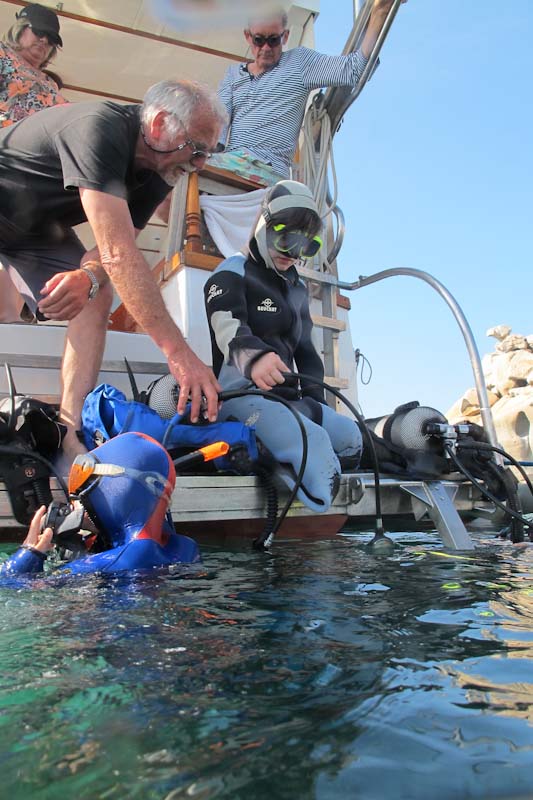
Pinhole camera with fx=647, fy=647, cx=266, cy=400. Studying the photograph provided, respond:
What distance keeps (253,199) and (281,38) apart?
3.94 ft

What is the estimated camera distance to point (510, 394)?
39.4 metres

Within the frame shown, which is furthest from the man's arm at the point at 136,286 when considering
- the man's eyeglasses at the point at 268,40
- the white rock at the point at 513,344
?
the white rock at the point at 513,344

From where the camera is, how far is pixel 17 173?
2447mm

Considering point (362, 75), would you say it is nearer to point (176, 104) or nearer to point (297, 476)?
point (176, 104)

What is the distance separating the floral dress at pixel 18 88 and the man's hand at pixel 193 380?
243 cm

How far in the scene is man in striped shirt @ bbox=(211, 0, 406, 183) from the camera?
14.4 ft

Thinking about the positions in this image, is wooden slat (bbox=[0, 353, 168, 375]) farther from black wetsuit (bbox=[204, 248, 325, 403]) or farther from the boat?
black wetsuit (bbox=[204, 248, 325, 403])

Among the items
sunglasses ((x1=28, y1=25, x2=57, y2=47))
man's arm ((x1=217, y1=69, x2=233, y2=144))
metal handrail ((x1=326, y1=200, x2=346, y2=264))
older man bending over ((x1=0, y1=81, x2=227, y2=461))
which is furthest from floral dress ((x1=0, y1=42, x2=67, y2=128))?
metal handrail ((x1=326, y1=200, x2=346, y2=264))

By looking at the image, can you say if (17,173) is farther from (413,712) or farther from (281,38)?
(281,38)

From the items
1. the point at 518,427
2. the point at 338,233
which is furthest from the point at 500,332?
the point at 338,233

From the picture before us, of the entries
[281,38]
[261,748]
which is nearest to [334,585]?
[261,748]

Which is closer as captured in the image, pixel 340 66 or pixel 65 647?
pixel 65 647

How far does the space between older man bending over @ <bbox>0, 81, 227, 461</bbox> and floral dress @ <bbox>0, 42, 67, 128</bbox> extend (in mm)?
1477

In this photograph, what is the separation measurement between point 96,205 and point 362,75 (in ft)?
9.29
